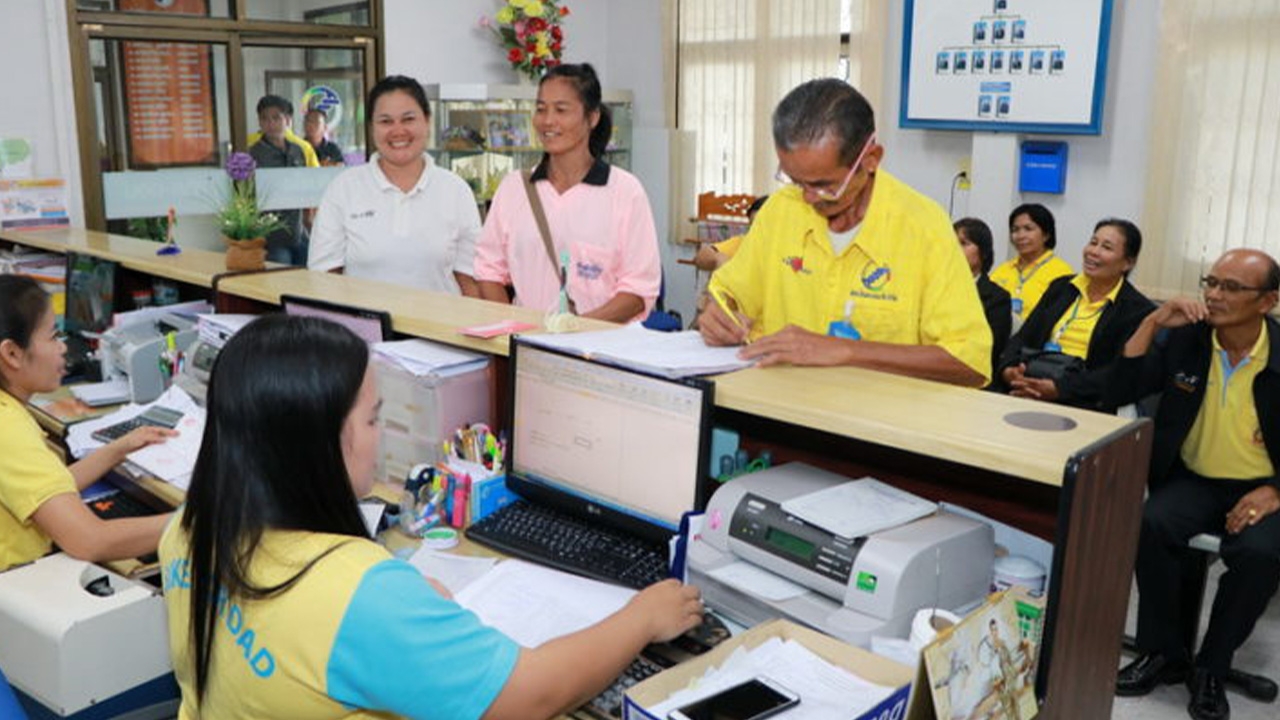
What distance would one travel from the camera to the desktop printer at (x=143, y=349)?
2.95 meters

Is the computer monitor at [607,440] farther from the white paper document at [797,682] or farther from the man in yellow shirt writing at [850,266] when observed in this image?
the white paper document at [797,682]

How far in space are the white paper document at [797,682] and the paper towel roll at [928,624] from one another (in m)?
0.08

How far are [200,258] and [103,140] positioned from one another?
2474 mm

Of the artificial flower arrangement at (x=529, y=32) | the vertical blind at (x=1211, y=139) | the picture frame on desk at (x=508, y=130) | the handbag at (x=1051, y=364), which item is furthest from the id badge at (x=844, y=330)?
the artificial flower arrangement at (x=529, y=32)

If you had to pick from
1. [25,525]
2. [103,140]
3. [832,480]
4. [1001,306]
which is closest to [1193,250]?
[1001,306]

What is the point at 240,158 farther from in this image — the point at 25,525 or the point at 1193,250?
the point at 1193,250

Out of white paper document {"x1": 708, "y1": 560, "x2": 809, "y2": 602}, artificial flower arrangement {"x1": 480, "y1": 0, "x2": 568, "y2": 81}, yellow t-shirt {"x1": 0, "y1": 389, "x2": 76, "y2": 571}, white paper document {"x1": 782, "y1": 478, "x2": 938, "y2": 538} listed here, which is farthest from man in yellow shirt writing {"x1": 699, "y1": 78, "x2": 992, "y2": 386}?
artificial flower arrangement {"x1": 480, "y1": 0, "x2": 568, "y2": 81}

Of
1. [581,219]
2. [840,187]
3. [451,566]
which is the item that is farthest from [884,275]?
[581,219]

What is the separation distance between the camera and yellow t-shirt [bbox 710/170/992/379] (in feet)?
6.45

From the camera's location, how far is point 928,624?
A: 139 centimetres

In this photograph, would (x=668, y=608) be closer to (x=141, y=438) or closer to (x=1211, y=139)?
(x=141, y=438)

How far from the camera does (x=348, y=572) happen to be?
1.16 metres

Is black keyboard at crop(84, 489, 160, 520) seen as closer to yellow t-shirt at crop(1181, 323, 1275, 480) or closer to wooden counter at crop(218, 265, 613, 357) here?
wooden counter at crop(218, 265, 613, 357)

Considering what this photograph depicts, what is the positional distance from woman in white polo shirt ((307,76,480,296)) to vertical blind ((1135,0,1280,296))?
3.50 meters
